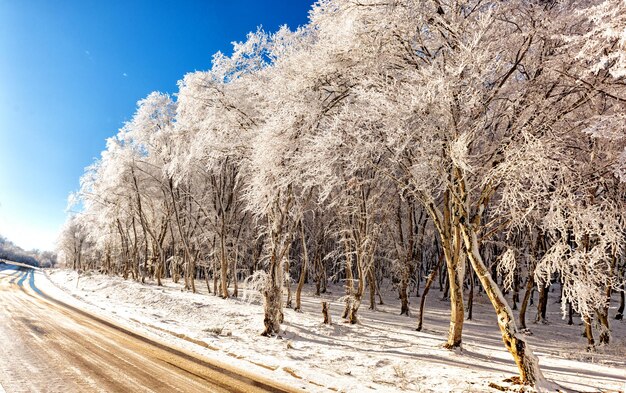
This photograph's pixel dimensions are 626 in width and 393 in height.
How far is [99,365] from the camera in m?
7.09

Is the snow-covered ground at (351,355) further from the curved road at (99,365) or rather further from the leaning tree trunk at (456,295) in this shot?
the curved road at (99,365)

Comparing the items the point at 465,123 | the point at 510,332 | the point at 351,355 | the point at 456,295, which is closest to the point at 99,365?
the point at 351,355

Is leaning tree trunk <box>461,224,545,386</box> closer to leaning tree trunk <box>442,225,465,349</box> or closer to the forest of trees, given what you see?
the forest of trees

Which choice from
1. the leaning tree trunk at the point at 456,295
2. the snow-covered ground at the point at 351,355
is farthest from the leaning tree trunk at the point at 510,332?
the leaning tree trunk at the point at 456,295

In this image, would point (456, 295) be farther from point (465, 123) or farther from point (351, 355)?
point (465, 123)

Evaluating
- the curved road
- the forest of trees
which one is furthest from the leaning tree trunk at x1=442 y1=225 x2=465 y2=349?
the curved road

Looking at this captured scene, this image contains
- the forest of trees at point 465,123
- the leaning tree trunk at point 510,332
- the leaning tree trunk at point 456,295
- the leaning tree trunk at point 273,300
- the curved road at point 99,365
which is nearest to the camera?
the curved road at point 99,365

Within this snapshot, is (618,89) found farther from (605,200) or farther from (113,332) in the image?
(113,332)

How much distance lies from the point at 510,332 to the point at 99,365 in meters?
8.37

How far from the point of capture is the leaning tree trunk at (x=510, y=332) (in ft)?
22.7

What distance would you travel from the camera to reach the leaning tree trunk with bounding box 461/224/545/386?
691 centimetres

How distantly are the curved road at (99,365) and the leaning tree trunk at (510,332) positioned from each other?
15.2ft

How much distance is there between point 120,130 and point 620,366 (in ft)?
111

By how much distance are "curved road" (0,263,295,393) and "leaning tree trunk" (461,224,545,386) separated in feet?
15.2
